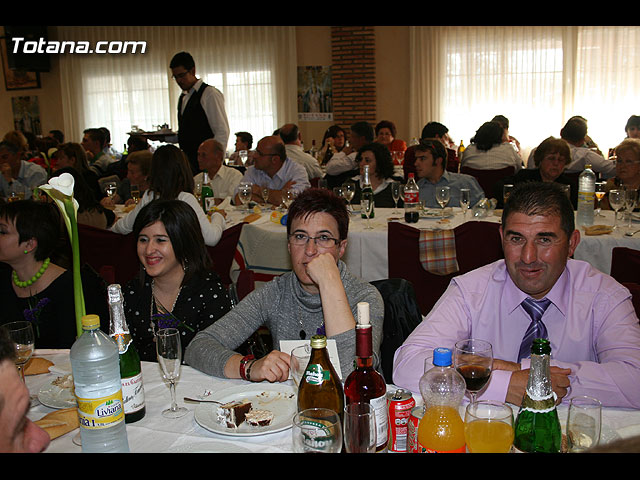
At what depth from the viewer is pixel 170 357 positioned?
1.56 meters

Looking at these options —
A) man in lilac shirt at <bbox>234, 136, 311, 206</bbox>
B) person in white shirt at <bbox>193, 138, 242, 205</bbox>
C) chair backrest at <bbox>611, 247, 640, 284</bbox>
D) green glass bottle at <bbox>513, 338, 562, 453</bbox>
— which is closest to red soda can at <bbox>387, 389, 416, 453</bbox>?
green glass bottle at <bbox>513, 338, 562, 453</bbox>

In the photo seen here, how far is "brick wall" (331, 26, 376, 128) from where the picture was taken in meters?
10.9

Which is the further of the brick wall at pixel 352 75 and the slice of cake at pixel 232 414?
the brick wall at pixel 352 75

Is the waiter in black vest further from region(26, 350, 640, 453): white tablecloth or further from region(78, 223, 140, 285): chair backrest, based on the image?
region(26, 350, 640, 453): white tablecloth

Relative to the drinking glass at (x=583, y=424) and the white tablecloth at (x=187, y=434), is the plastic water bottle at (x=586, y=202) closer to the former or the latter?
the white tablecloth at (x=187, y=434)

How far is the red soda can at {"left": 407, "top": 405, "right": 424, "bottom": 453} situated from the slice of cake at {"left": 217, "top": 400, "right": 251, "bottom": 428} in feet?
1.53

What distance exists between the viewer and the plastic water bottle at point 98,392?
4.27ft

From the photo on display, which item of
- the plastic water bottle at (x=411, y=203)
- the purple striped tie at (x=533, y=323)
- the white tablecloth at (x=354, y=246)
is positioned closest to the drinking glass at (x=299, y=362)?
the purple striped tie at (x=533, y=323)

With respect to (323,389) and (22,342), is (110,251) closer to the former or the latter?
(22,342)

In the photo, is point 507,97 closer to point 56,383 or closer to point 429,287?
point 429,287

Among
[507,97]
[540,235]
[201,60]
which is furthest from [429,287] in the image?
[201,60]

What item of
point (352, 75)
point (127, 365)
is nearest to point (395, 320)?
point (127, 365)

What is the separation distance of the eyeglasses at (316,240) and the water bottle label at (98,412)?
89cm
